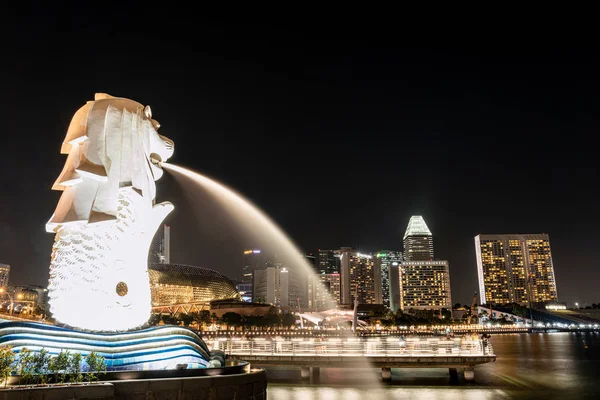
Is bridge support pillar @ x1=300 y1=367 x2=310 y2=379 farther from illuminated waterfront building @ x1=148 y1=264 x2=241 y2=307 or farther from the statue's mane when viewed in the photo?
illuminated waterfront building @ x1=148 y1=264 x2=241 y2=307

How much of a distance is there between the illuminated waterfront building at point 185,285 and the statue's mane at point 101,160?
98.1m

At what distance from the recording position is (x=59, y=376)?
11.7 meters

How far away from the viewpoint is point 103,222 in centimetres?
1495

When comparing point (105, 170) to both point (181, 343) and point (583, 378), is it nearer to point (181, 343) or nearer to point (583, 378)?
point (181, 343)

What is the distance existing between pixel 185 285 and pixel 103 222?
106215 millimetres

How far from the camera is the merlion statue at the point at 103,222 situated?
14609 millimetres

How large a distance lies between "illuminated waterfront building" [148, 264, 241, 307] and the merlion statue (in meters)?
97.9

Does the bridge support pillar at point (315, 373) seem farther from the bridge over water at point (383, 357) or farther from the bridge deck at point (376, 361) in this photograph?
the bridge deck at point (376, 361)

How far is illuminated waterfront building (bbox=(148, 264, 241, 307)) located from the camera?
113m

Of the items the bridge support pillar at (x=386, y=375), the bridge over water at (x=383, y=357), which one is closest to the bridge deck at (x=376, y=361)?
the bridge over water at (x=383, y=357)

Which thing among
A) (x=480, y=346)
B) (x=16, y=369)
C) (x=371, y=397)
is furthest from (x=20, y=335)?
(x=480, y=346)

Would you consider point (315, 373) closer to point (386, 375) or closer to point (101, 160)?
point (386, 375)

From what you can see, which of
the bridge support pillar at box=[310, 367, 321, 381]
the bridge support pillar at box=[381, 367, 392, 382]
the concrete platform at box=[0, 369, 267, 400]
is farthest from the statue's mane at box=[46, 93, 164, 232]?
the bridge support pillar at box=[381, 367, 392, 382]

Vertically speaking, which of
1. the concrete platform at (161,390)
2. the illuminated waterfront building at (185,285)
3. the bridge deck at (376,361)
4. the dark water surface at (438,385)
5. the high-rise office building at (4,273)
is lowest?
the dark water surface at (438,385)
